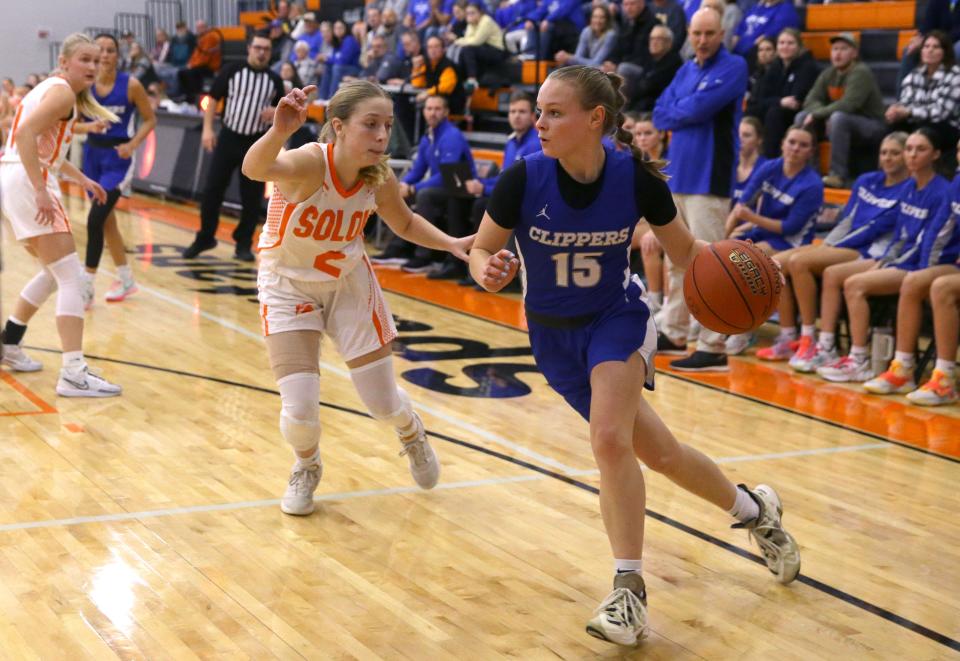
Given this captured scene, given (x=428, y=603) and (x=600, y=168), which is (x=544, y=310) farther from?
(x=428, y=603)

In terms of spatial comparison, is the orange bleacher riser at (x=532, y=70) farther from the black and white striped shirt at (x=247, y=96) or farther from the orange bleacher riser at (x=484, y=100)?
the black and white striped shirt at (x=247, y=96)

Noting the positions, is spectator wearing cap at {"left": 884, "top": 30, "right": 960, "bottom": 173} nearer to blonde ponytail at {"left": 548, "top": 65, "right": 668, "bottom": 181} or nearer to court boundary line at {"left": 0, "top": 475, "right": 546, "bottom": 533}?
court boundary line at {"left": 0, "top": 475, "right": 546, "bottom": 533}

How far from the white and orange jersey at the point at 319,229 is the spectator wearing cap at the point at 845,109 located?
19.8 ft

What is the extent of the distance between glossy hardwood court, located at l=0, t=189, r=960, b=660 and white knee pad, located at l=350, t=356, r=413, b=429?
1.26 feet

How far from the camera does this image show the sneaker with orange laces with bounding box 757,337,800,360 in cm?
790

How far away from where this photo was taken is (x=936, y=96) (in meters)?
8.78

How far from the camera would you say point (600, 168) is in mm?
3543

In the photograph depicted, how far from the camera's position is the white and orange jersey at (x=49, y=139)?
5969 millimetres

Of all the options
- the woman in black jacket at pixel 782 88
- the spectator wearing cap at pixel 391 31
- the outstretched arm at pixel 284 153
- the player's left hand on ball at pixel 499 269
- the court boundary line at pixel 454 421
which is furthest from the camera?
the spectator wearing cap at pixel 391 31

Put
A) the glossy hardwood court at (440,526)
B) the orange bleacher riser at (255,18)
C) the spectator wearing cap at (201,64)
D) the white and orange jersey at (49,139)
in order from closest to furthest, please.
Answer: the glossy hardwood court at (440,526), the white and orange jersey at (49,139), the spectator wearing cap at (201,64), the orange bleacher riser at (255,18)

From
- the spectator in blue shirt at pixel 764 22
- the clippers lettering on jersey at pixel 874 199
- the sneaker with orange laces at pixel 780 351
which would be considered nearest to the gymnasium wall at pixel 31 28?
the spectator in blue shirt at pixel 764 22

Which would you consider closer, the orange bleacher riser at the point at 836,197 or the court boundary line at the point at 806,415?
the court boundary line at the point at 806,415

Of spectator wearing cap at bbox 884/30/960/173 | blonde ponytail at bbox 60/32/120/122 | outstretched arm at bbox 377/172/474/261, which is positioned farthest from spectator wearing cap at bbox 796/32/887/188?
outstretched arm at bbox 377/172/474/261

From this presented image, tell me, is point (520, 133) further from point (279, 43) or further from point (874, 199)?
point (279, 43)
